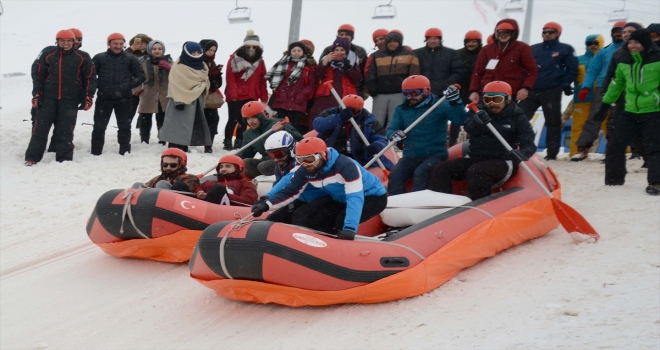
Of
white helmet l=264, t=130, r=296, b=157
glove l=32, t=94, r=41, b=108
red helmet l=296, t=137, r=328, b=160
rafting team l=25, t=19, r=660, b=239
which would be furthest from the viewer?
glove l=32, t=94, r=41, b=108

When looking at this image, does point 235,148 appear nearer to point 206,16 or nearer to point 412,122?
point 412,122

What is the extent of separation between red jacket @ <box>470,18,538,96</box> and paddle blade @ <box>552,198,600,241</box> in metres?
A: 2.29

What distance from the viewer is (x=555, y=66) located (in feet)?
29.1

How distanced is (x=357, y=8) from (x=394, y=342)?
29825mm

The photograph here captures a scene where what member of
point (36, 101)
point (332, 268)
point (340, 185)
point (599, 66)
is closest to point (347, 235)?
point (332, 268)

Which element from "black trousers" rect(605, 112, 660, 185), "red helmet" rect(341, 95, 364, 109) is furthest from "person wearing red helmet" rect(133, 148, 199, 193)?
"black trousers" rect(605, 112, 660, 185)

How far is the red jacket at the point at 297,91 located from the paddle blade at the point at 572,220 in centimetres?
395

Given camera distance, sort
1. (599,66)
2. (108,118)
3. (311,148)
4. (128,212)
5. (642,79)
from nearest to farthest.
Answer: (311,148) < (128,212) < (642,79) < (599,66) < (108,118)

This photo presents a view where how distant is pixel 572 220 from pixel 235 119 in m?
5.68

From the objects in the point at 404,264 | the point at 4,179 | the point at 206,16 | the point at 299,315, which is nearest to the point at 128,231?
the point at 299,315

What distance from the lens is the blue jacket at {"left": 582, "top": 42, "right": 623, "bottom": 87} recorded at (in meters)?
8.88

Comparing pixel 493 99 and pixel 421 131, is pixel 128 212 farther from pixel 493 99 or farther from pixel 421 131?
pixel 493 99

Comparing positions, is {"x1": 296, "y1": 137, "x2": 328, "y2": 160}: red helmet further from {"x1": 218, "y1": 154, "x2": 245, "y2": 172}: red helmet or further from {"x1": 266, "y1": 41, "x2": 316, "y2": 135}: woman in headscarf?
{"x1": 266, "y1": 41, "x2": 316, "y2": 135}: woman in headscarf

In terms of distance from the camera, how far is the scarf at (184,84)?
967cm
